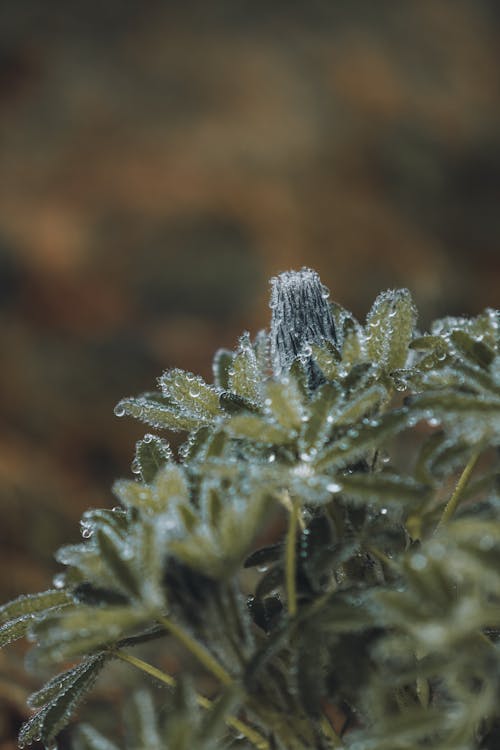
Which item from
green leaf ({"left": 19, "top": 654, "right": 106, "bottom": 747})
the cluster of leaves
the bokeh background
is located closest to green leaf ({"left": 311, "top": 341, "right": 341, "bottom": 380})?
the cluster of leaves

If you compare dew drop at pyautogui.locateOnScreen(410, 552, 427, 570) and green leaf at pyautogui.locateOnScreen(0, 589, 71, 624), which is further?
green leaf at pyautogui.locateOnScreen(0, 589, 71, 624)

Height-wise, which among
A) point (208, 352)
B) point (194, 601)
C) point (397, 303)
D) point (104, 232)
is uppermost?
point (104, 232)

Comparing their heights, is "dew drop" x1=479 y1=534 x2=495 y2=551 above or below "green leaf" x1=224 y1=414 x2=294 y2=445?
below

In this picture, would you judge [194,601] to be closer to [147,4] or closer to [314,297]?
[314,297]


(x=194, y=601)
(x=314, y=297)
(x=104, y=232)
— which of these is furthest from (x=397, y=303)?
(x=104, y=232)

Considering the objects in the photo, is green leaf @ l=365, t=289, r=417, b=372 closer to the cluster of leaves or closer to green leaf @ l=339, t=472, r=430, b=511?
the cluster of leaves

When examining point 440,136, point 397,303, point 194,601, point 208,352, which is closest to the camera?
point 194,601

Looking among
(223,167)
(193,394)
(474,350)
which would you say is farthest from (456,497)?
(223,167)
